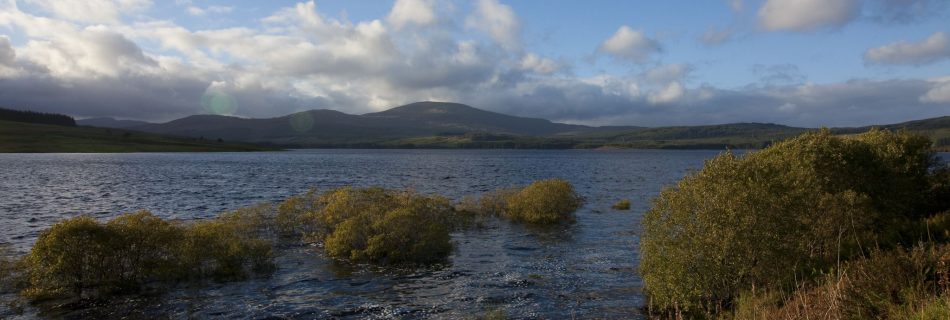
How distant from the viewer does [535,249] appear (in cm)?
3881

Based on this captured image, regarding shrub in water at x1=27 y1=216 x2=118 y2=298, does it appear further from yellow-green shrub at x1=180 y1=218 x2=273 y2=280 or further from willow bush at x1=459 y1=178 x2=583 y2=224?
willow bush at x1=459 y1=178 x2=583 y2=224

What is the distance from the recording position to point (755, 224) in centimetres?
2125

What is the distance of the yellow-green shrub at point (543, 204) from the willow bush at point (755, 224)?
78.7 feet

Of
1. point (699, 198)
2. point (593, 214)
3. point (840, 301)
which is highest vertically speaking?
point (699, 198)

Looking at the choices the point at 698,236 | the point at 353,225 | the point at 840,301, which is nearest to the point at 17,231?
the point at 353,225

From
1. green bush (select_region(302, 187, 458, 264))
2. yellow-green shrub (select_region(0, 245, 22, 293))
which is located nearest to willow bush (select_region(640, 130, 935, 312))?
green bush (select_region(302, 187, 458, 264))

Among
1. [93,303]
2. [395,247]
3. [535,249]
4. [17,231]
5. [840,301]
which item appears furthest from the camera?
[17,231]

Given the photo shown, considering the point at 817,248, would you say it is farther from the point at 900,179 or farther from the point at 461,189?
the point at 461,189

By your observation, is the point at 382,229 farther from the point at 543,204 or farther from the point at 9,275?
the point at 543,204

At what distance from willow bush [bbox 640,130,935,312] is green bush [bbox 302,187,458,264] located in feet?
48.3

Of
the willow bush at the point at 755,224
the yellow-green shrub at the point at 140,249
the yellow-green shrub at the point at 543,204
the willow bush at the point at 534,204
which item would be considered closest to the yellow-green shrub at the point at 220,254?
the yellow-green shrub at the point at 140,249

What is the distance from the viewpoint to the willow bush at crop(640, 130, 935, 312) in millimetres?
21234

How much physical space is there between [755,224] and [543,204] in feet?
98.4

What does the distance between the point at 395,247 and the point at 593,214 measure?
30506 millimetres
